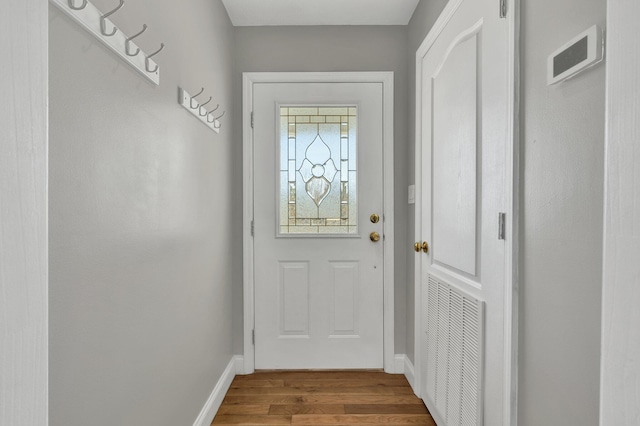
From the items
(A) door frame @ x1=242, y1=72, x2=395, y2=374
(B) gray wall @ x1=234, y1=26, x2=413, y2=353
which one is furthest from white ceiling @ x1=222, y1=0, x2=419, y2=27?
(A) door frame @ x1=242, y1=72, x2=395, y2=374

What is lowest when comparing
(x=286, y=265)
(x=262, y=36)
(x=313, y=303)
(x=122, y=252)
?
(x=313, y=303)

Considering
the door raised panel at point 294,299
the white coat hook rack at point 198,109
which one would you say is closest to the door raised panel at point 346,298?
the door raised panel at point 294,299

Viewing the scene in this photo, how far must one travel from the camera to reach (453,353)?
1.68 m

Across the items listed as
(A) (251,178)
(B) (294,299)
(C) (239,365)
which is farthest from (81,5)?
(C) (239,365)

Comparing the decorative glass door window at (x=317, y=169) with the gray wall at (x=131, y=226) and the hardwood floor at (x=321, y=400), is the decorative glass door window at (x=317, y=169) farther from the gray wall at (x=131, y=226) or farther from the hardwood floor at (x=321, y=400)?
the hardwood floor at (x=321, y=400)

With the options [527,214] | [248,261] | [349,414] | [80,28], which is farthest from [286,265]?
[80,28]

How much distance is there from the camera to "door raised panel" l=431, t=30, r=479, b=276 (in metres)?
1.50

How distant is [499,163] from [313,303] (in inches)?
65.5

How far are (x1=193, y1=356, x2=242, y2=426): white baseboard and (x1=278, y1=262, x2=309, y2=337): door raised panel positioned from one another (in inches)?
15.4

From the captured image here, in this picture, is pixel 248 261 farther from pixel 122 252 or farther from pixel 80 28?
pixel 80 28

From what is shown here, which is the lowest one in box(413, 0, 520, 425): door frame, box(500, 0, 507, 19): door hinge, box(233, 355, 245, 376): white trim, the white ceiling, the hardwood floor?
the hardwood floor

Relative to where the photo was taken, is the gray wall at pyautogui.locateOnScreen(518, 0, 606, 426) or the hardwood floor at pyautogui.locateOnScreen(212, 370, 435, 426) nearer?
the gray wall at pyautogui.locateOnScreen(518, 0, 606, 426)

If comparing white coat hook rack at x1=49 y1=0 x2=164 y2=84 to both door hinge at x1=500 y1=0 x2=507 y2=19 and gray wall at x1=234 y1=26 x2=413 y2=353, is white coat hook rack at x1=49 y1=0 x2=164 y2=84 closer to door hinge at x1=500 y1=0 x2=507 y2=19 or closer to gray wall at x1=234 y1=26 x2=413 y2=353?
door hinge at x1=500 y1=0 x2=507 y2=19

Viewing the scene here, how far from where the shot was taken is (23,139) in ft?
1.23
